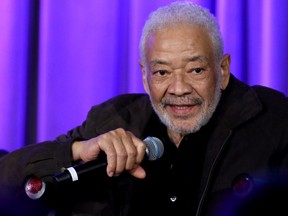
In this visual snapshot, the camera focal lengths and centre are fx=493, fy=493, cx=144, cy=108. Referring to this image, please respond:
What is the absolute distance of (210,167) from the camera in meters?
1.45

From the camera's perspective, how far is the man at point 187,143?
1.42 m

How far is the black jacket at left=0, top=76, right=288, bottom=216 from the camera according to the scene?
1.41m

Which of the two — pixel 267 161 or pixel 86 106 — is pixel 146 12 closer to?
pixel 86 106

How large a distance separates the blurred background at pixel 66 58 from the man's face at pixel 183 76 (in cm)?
32

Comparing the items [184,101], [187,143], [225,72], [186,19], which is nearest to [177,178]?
[187,143]

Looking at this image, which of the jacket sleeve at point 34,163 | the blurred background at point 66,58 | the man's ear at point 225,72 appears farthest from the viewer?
the blurred background at point 66,58

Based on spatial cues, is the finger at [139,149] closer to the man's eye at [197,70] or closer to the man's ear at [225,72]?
the man's eye at [197,70]

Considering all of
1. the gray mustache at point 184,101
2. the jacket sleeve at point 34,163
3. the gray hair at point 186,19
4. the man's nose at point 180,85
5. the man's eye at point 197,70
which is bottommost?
the jacket sleeve at point 34,163

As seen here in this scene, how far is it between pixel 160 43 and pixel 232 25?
1.37ft

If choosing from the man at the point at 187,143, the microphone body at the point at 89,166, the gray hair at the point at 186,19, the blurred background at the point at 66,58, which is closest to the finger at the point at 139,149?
the microphone body at the point at 89,166

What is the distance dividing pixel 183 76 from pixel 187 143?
242mm

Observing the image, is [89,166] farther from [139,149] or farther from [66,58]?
[66,58]

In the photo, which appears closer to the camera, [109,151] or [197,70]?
[109,151]

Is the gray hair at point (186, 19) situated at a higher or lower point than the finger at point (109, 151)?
higher
